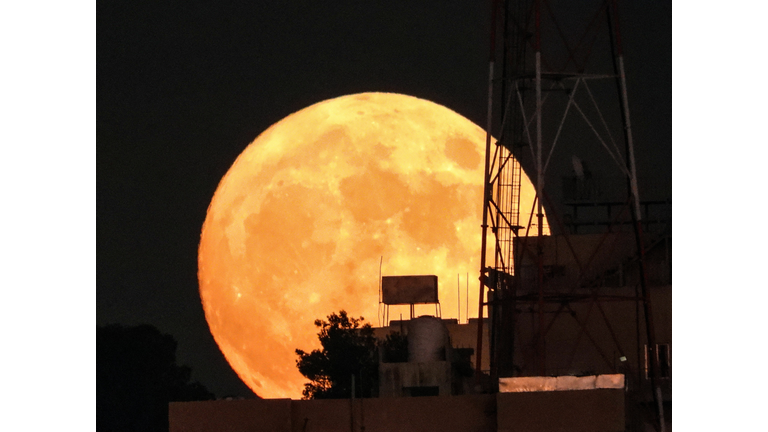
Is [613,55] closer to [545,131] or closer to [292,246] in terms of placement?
[545,131]

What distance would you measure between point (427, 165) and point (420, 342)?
51.4 ft

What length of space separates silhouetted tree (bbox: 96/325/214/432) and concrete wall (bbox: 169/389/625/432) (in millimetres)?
36513

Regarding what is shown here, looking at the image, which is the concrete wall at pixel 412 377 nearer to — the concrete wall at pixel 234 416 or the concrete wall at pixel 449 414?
the concrete wall at pixel 449 414

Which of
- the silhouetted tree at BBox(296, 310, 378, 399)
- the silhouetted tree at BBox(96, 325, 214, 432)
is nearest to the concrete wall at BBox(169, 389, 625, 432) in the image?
the silhouetted tree at BBox(296, 310, 378, 399)

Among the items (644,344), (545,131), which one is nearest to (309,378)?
(644,344)

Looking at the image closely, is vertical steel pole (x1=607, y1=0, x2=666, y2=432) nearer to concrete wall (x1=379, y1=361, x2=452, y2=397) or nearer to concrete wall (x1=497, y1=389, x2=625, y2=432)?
concrete wall (x1=497, y1=389, x2=625, y2=432)

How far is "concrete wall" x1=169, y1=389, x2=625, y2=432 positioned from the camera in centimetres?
3556

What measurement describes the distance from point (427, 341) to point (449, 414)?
10.7m

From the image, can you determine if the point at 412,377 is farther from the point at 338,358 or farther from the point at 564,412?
the point at 564,412

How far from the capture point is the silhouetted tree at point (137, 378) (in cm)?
7269

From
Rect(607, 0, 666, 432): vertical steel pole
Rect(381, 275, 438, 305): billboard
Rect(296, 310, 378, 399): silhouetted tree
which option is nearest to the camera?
Rect(607, 0, 666, 432): vertical steel pole

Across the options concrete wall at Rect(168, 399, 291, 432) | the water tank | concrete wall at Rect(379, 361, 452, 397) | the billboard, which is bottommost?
concrete wall at Rect(168, 399, 291, 432)

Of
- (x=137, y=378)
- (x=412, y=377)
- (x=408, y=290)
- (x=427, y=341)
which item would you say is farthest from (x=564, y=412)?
(x=137, y=378)

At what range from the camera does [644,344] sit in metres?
49.3
